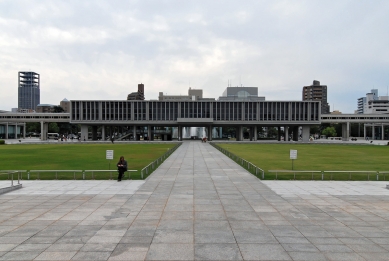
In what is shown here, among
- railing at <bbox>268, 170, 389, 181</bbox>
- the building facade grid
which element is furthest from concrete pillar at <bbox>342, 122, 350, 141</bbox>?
railing at <bbox>268, 170, 389, 181</bbox>

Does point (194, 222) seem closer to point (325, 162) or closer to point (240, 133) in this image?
point (325, 162)

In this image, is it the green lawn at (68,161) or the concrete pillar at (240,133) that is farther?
the concrete pillar at (240,133)

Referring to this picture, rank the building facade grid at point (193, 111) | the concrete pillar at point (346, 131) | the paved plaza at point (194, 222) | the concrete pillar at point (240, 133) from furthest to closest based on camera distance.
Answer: the concrete pillar at point (346, 131)
the concrete pillar at point (240, 133)
the building facade grid at point (193, 111)
the paved plaza at point (194, 222)

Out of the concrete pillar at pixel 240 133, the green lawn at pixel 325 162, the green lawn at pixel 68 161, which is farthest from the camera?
the concrete pillar at pixel 240 133

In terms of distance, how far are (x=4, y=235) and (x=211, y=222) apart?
7554 millimetres

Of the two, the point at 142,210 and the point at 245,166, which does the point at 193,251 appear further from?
the point at 245,166

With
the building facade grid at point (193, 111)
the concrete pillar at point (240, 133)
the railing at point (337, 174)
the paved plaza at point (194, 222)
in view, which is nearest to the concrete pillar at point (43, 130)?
the building facade grid at point (193, 111)

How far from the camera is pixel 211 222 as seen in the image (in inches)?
479

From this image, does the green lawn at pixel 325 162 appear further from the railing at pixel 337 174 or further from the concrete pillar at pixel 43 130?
the concrete pillar at pixel 43 130

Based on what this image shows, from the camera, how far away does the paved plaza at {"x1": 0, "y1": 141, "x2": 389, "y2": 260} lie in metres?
9.21

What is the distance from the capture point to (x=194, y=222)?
12.1 meters

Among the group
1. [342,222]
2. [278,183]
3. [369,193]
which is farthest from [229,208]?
[369,193]

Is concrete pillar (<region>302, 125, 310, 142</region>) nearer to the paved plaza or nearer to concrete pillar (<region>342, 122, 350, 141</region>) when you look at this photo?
concrete pillar (<region>342, 122, 350, 141</region>)

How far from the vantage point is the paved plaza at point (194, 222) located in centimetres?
921
